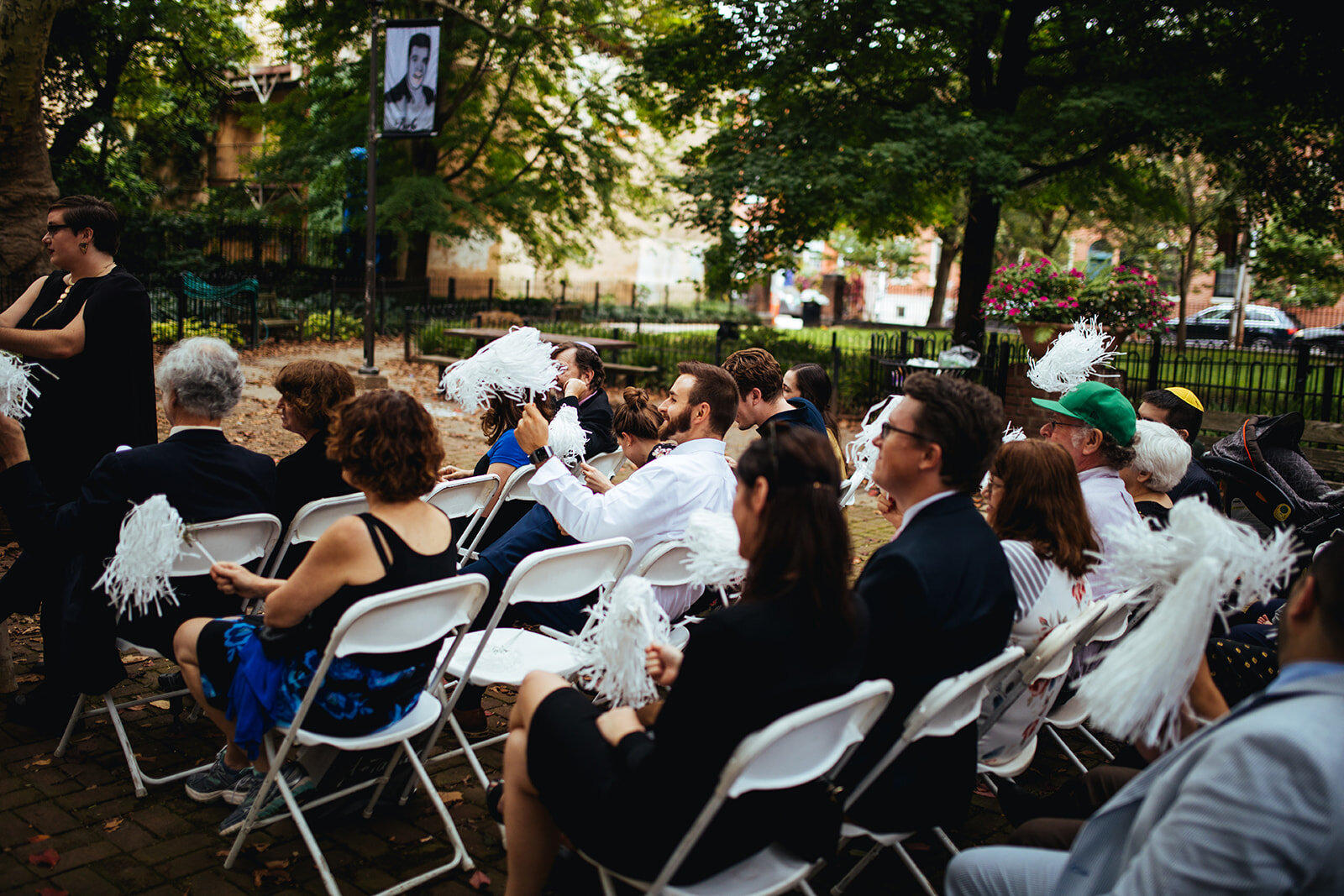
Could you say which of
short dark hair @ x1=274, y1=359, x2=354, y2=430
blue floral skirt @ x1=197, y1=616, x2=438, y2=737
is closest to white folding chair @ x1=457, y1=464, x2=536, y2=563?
short dark hair @ x1=274, y1=359, x2=354, y2=430

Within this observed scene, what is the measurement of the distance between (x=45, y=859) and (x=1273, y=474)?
5606 millimetres

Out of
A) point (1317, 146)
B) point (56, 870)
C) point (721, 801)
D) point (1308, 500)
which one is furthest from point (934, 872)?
point (1317, 146)

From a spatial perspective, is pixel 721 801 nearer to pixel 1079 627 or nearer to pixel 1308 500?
pixel 1079 627

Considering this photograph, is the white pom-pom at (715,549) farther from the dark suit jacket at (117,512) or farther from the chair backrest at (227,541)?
the dark suit jacket at (117,512)

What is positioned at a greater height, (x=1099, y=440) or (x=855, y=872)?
(x=1099, y=440)

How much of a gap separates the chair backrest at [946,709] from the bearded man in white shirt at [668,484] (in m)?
1.30

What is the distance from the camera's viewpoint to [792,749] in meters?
2.10

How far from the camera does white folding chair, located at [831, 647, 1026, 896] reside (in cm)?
231

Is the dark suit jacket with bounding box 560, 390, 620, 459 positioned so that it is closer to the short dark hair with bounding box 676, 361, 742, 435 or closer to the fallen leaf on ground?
the short dark hair with bounding box 676, 361, 742, 435

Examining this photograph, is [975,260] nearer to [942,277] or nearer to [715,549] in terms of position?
[715,549]

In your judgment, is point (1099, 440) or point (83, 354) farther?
point (83, 354)

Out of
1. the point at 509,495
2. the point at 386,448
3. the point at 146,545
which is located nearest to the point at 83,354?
the point at 146,545

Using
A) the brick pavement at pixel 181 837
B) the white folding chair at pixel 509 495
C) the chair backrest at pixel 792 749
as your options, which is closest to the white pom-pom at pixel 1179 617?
the chair backrest at pixel 792 749

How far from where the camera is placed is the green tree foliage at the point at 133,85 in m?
19.7
